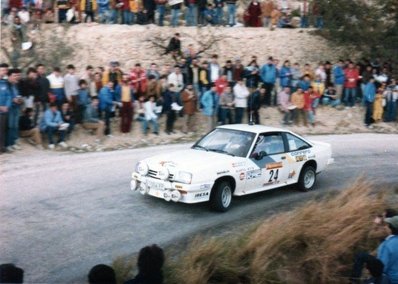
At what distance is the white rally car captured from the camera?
1055 cm

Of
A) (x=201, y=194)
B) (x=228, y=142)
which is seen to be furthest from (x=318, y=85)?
(x=201, y=194)

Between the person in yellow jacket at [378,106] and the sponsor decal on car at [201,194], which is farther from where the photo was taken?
the person in yellow jacket at [378,106]

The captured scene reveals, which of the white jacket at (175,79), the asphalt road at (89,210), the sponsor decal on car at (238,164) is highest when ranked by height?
the white jacket at (175,79)

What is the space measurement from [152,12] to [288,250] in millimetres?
17145

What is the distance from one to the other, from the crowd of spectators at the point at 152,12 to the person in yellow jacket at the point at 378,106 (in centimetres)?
675

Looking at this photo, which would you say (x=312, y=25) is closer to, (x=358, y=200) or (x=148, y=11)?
(x=148, y=11)

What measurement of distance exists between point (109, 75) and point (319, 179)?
24.1 ft

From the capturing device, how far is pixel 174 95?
18078mm

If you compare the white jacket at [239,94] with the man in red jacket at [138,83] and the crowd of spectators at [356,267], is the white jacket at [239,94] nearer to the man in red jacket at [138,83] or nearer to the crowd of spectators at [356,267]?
the man in red jacket at [138,83]

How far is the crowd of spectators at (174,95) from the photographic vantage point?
15414 mm

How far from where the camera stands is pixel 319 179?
14023 mm

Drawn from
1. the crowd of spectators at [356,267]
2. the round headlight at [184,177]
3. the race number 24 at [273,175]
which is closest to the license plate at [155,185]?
the round headlight at [184,177]

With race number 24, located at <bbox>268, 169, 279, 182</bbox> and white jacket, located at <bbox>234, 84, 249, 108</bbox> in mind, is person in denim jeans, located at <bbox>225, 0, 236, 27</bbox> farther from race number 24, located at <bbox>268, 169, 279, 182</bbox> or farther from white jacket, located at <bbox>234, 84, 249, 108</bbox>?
race number 24, located at <bbox>268, 169, 279, 182</bbox>

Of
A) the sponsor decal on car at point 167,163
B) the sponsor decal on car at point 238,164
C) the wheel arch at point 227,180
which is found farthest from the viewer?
the sponsor decal on car at point 238,164
